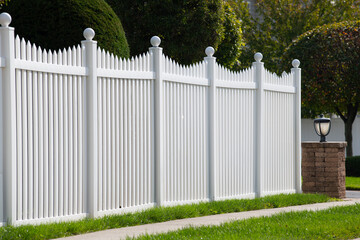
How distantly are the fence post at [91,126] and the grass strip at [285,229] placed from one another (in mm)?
1355

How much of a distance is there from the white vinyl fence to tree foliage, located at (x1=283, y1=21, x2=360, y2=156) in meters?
9.64

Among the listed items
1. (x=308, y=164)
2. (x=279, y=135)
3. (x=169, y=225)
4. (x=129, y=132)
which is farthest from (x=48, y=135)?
(x=308, y=164)

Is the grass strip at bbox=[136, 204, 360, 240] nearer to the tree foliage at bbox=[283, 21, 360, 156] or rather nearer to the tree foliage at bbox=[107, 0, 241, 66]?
Result: the tree foliage at bbox=[107, 0, 241, 66]

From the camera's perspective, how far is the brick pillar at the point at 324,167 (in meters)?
13.0

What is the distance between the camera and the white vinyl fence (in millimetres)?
7684

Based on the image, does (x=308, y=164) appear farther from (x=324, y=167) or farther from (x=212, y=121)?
(x=212, y=121)

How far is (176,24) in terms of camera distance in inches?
789

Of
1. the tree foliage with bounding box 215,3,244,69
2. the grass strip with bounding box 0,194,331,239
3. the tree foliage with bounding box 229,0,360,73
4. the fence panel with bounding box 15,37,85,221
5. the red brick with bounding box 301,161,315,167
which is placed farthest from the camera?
the tree foliage with bounding box 229,0,360,73

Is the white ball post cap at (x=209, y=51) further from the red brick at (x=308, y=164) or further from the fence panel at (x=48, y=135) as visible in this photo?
the red brick at (x=308, y=164)

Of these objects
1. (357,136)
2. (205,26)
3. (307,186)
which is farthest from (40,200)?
(357,136)

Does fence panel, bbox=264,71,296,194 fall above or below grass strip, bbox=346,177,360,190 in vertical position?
above

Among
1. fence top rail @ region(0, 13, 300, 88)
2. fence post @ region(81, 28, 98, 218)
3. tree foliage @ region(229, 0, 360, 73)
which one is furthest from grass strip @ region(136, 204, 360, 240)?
tree foliage @ region(229, 0, 360, 73)

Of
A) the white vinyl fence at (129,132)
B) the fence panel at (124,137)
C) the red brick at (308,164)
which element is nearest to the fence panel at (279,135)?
the white vinyl fence at (129,132)

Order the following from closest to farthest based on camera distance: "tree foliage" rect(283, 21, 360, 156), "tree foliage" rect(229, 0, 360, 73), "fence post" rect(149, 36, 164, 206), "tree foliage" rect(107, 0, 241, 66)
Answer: "fence post" rect(149, 36, 164, 206) < "tree foliage" rect(107, 0, 241, 66) < "tree foliage" rect(283, 21, 360, 156) < "tree foliage" rect(229, 0, 360, 73)
